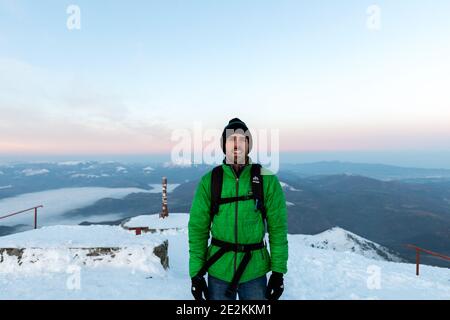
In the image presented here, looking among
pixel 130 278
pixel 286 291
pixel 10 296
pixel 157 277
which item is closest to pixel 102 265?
pixel 130 278

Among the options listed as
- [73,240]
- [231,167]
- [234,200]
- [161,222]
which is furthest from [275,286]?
[161,222]

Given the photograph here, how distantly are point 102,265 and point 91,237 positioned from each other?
5.41 ft

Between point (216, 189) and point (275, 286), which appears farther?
point (275, 286)

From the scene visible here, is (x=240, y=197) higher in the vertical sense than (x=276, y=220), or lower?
higher

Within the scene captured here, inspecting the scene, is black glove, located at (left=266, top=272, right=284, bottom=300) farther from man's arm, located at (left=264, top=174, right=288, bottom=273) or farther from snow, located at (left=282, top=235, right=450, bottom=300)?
snow, located at (left=282, top=235, right=450, bottom=300)

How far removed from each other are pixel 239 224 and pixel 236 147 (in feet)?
2.71

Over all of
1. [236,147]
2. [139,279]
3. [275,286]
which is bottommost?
[139,279]

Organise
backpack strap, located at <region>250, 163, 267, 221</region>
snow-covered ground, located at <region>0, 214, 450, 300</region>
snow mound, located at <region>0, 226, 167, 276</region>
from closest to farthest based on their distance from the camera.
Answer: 1. backpack strap, located at <region>250, 163, 267, 221</region>
2. snow-covered ground, located at <region>0, 214, 450, 300</region>
3. snow mound, located at <region>0, 226, 167, 276</region>

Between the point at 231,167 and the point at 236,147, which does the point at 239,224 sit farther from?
the point at 236,147

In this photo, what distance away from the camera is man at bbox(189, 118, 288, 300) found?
3.11m

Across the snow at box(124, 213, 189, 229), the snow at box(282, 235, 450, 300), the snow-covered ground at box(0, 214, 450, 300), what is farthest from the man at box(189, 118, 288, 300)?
the snow at box(124, 213, 189, 229)

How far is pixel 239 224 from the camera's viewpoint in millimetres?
3121

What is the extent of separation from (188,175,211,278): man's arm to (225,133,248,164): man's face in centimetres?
34

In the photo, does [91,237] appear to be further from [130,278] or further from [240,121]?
[240,121]
